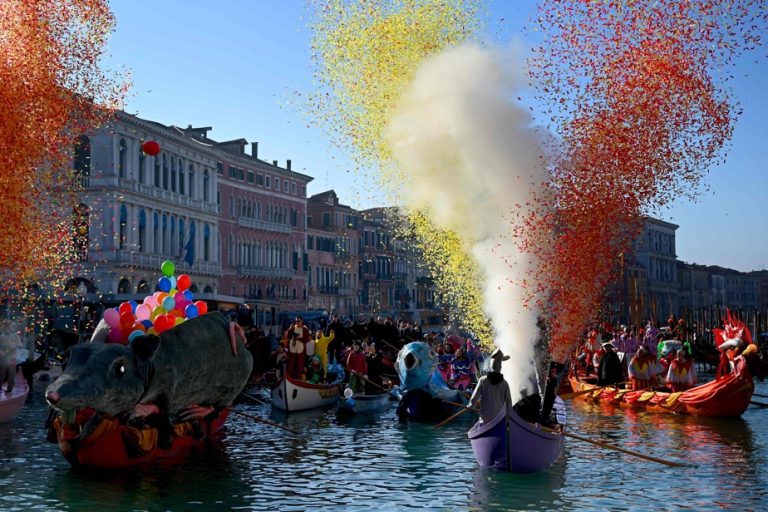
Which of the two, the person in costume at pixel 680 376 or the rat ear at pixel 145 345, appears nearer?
the rat ear at pixel 145 345

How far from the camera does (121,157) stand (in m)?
56.2

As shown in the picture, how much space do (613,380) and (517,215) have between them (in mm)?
6891

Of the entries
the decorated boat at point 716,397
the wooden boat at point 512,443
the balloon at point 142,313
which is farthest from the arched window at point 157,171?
the wooden boat at point 512,443

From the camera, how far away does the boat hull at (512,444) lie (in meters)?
15.1

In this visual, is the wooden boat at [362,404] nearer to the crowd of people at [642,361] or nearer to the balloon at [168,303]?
the crowd of people at [642,361]

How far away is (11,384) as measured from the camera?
72.0ft

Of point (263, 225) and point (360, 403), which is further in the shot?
point (263, 225)

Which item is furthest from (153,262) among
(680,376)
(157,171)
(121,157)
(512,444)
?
(512,444)

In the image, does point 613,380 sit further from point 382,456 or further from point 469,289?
point 382,456

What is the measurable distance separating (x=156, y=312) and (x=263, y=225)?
205ft

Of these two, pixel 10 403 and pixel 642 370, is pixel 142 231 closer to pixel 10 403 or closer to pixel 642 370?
pixel 642 370

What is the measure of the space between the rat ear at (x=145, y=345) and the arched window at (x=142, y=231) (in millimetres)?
44957

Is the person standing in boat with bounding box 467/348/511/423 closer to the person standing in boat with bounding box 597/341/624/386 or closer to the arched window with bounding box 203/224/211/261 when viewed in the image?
the person standing in boat with bounding box 597/341/624/386

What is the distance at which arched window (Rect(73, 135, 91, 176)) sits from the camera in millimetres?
51281
